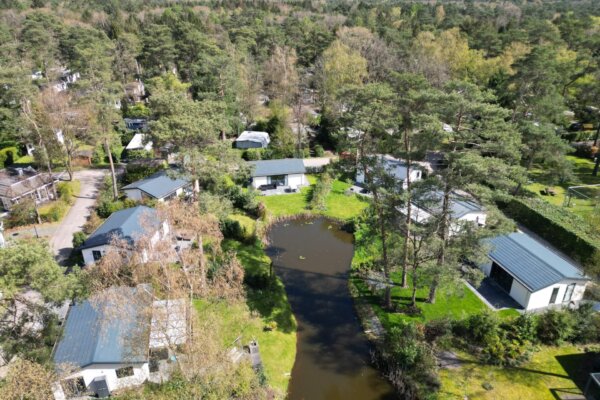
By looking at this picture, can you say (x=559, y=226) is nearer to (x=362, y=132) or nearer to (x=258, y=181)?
(x=362, y=132)

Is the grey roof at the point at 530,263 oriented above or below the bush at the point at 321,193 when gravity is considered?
above

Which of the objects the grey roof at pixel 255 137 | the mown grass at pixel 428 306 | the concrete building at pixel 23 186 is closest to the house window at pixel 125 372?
the mown grass at pixel 428 306

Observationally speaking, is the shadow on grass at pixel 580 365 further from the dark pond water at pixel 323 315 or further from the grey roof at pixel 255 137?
the grey roof at pixel 255 137

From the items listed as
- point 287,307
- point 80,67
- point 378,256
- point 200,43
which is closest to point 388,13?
point 200,43

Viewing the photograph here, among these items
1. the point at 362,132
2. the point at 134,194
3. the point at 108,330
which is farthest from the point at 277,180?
the point at 108,330

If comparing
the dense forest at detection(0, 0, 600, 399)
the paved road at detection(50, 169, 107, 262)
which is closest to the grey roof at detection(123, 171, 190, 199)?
the dense forest at detection(0, 0, 600, 399)

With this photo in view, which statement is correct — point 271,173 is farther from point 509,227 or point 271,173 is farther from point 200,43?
point 200,43
